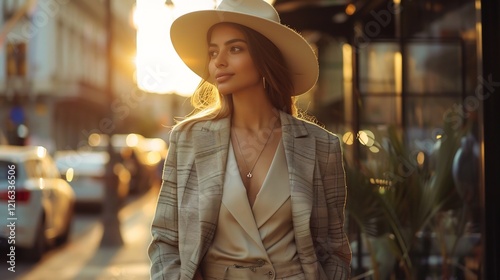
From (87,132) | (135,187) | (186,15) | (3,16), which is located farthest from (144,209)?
(87,132)

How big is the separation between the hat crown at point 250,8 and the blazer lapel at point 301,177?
34 cm

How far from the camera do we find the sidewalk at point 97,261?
11.0 metres

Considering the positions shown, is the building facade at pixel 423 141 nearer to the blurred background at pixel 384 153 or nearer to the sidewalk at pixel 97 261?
the blurred background at pixel 384 153

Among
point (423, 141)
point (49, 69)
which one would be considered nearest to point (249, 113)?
point (423, 141)

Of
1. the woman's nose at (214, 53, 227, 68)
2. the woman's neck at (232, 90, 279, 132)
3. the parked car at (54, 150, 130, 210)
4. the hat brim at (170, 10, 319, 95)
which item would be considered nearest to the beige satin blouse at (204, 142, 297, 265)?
the woman's neck at (232, 90, 279, 132)

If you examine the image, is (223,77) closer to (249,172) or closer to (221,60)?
(221,60)

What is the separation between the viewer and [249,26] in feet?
10.3

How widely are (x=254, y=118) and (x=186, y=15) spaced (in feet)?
1.37

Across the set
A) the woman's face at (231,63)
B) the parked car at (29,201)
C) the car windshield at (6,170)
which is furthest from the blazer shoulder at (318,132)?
the car windshield at (6,170)

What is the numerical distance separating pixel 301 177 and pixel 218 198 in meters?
0.28

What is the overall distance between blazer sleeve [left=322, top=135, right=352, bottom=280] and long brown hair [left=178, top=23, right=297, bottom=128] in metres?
0.24

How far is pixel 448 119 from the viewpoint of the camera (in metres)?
6.58

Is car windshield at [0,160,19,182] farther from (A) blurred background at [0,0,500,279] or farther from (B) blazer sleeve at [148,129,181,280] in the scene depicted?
(B) blazer sleeve at [148,129,181,280]

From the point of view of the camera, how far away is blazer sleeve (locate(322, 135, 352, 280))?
10.4ft
